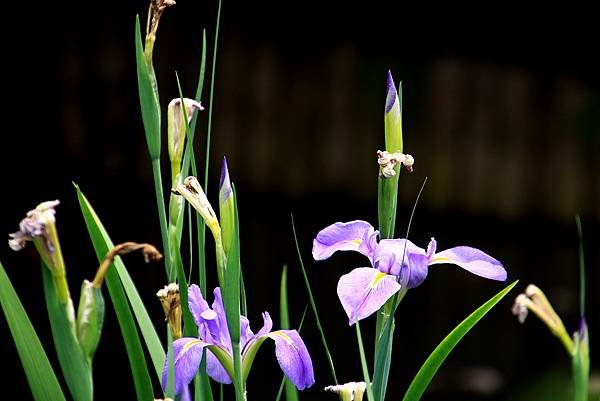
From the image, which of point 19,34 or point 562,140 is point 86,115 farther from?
point 562,140

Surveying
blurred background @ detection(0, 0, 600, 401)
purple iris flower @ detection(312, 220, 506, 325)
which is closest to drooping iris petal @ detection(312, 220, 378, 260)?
purple iris flower @ detection(312, 220, 506, 325)

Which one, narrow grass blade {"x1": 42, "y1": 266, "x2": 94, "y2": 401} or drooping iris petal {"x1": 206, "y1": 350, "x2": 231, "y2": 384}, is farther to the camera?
drooping iris petal {"x1": 206, "y1": 350, "x2": 231, "y2": 384}

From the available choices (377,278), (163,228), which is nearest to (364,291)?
(377,278)

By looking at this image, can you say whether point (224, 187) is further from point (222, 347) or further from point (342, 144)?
point (342, 144)

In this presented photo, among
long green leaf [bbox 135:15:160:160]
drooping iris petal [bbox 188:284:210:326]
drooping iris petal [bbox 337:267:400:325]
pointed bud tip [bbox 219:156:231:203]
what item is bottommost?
drooping iris petal [bbox 188:284:210:326]

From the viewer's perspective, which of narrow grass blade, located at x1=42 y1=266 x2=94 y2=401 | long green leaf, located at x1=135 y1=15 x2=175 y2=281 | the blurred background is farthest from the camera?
the blurred background

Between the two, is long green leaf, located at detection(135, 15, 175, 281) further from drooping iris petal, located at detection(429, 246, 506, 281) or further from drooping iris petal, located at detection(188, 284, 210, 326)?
drooping iris petal, located at detection(429, 246, 506, 281)

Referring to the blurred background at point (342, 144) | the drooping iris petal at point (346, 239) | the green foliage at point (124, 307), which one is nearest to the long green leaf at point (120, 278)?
the green foliage at point (124, 307)
